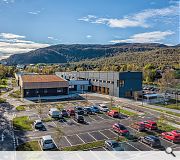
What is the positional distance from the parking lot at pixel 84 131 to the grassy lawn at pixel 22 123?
240mm

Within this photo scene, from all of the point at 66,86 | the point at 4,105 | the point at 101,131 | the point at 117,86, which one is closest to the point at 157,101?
the point at 117,86

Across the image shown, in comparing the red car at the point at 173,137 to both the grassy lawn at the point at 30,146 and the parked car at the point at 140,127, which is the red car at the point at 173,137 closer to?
the parked car at the point at 140,127

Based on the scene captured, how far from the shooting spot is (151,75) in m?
20.5

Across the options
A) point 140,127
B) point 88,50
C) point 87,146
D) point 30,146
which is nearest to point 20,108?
point 30,146

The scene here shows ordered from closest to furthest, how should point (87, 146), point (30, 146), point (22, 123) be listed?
point (87, 146) → point (30, 146) → point (22, 123)

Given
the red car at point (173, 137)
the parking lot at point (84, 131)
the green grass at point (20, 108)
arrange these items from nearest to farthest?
the parking lot at point (84, 131)
the red car at point (173, 137)
the green grass at point (20, 108)

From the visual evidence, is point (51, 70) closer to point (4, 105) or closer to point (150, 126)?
point (4, 105)

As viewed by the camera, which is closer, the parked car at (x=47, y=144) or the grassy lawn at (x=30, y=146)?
the parked car at (x=47, y=144)

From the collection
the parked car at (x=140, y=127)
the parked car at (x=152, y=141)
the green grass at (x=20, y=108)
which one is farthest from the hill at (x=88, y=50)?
the green grass at (x=20, y=108)

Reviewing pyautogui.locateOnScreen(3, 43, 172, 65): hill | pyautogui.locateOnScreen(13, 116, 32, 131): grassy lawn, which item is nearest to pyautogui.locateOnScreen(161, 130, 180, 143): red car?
pyautogui.locateOnScreen(3, 43, 172, 65): hill

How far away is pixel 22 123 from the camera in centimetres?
716

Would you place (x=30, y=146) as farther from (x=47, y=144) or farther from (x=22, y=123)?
(x=22, y=123)

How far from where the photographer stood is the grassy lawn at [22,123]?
21.8 feet

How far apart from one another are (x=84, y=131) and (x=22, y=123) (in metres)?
2.01
